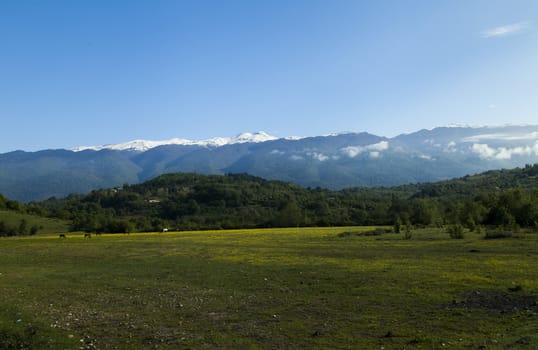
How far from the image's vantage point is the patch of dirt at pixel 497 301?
17672mm

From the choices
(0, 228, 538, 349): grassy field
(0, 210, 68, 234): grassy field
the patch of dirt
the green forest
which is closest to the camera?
(0, 228, 538, 349): grassy field

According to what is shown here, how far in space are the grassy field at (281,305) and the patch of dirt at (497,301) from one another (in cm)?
4

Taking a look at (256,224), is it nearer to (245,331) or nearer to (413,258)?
(413,258)

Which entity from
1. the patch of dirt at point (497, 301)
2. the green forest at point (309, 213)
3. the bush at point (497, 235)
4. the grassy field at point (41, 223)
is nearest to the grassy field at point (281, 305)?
the patch of dirt at point (497, 301)

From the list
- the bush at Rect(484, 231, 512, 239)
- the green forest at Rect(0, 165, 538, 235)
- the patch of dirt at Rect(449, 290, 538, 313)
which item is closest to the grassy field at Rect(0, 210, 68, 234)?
the green forest at Rect(0, 165, 538, 235)

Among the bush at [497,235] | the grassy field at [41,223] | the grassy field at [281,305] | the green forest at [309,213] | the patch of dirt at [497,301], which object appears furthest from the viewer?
the grassy field at [41,223]

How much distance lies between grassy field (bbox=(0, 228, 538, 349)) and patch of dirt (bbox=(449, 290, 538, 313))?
0.15 feet

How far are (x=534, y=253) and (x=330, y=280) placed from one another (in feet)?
72.7

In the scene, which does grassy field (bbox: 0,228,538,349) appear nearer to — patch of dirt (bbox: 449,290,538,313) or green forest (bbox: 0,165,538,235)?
patch of dirt (bbox: 449,290,538,313)

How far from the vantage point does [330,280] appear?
25.8 metres

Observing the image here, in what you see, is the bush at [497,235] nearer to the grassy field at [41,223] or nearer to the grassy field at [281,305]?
the grassy field at [281,305]

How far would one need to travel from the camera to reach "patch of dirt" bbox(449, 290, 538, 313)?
17.7m

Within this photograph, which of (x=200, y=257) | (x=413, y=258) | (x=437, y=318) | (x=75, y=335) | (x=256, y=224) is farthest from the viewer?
(x=256, y=224)

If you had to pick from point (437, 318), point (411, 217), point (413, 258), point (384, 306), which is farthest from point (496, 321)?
point (411, 217)
